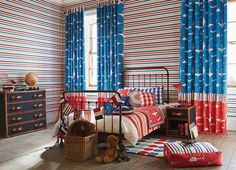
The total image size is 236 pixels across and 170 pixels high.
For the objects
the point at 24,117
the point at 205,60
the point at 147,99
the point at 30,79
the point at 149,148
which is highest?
the point at 205,60

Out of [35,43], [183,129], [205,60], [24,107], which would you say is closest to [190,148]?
[183,129]

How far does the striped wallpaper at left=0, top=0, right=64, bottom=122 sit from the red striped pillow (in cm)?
263

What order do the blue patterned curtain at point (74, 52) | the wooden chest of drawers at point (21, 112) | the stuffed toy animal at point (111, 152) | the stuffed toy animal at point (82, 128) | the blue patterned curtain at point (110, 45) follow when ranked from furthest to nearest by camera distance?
the blue patterned curtain at point (74, 52) < the blue patterned curtain at point (110, 45) < the wooden chest of drawers at point (21, 112) < the stuffed toy animal at point (82, 128) < the stuffed toy animal at point (111, 152)

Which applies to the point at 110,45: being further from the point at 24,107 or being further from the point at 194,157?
the point at 194,157

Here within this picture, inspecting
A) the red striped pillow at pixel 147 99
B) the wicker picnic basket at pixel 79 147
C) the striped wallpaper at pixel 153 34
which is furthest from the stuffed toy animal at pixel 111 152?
the striped wallpaper at pixel 153 34

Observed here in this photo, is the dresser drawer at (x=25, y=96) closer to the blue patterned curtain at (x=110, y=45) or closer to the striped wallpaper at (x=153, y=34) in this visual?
the blue patterned curtain at (x=110, y=45)

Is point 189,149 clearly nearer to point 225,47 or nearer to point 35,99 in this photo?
point 225,47

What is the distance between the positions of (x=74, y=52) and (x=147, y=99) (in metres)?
2.53

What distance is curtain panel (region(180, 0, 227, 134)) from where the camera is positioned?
4.52 m

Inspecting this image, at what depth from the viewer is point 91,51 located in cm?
637

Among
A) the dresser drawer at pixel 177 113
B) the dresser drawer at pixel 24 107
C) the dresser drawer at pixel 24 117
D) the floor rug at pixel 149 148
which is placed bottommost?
the floor rug at pixel 149 148

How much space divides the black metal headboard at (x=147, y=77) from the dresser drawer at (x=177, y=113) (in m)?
0.67

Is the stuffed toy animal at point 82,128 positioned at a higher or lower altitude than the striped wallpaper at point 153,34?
lower

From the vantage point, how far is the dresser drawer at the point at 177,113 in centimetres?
434
